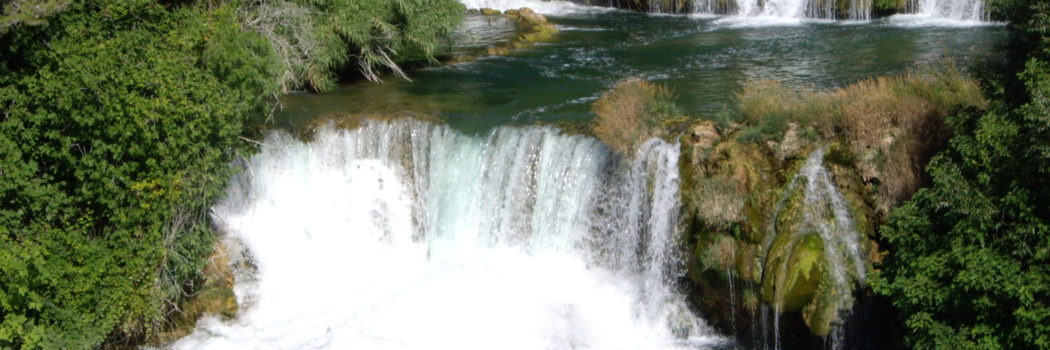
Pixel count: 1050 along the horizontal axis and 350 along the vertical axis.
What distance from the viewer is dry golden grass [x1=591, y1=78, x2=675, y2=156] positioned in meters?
14.8

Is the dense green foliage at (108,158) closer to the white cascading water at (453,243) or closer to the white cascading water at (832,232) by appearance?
the white cascading water at (453,243)

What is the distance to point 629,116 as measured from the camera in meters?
15.1

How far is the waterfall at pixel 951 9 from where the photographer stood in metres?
23.6

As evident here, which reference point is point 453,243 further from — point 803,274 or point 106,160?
point 803,274

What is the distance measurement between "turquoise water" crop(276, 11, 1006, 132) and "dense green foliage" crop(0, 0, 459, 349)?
10.5 feet

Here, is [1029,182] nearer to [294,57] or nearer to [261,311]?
[261,311]

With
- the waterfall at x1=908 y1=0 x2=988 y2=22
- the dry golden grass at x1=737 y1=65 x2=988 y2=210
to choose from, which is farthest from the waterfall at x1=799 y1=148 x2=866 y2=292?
the waterfall at x1=908 y1=0 x2=988 y2=22

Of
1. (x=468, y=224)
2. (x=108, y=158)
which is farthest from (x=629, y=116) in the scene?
(x=108, y=158)

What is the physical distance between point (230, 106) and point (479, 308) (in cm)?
458

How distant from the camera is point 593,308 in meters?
14.5

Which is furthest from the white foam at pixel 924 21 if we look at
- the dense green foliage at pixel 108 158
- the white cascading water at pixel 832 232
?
the dense green foliage at pixel 108 158

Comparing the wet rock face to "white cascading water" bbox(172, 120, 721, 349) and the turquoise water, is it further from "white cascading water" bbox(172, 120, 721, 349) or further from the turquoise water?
the turquoise water

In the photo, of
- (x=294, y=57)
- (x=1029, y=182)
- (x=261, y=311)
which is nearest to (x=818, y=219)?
(x=1029, y=182)

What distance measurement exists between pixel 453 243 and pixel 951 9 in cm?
1493
